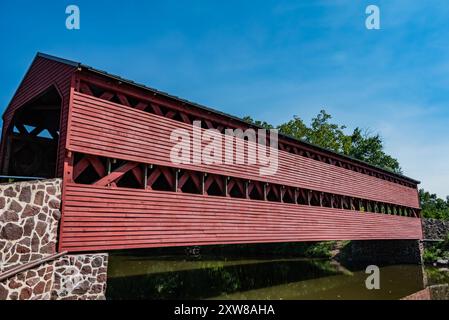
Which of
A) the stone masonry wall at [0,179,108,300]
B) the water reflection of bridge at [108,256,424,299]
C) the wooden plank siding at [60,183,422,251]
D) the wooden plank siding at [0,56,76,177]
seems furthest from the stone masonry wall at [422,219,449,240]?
the wooden plank siding at [0,56,76,177]

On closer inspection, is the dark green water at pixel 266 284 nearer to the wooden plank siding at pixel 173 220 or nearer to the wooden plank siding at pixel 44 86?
the wooden plank siding at pixel 173 220

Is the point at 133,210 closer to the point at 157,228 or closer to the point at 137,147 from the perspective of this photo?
the point at 157,228

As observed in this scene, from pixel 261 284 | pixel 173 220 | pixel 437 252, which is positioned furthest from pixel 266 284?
pixel 437 252

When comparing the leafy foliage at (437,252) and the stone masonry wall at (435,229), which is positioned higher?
the stone masonry wall at (435,229)

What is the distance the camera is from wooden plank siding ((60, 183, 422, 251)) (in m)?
8.23

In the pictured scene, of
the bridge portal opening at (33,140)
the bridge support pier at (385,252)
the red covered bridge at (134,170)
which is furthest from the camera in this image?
the bridge support pier at (385,252)

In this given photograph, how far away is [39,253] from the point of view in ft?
24.3

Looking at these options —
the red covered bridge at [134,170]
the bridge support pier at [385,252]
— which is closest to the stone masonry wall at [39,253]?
the red covered bridge at [134,170]

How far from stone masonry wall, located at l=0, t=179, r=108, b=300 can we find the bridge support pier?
77.8ft

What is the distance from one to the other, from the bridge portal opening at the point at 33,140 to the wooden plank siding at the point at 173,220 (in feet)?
17.1

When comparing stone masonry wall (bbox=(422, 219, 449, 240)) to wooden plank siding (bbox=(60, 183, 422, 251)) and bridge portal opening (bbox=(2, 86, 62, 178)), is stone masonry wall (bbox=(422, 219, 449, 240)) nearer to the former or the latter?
wooden plank siding (bbox=(60, 183, 422, 251))

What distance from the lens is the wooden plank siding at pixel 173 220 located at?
27.0ft

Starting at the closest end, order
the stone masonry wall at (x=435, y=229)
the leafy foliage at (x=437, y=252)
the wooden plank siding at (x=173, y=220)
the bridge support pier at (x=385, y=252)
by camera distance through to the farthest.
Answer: the wooden plank siding at (x=173, y=220) → the bridge support pier at (x=385, y=252) → the leafy foliage at (x=437, y=252) → the stone masonry wall at (x=435, y=229)

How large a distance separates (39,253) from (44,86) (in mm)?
5596
